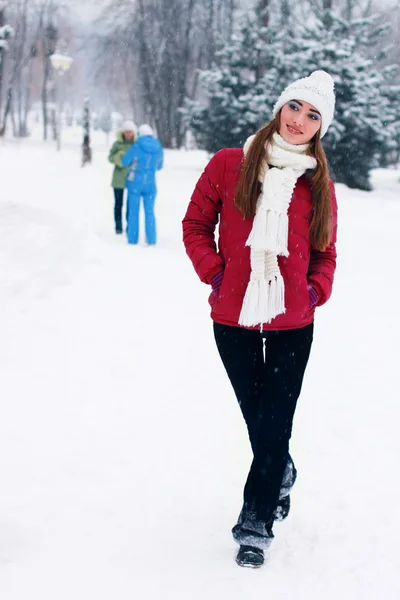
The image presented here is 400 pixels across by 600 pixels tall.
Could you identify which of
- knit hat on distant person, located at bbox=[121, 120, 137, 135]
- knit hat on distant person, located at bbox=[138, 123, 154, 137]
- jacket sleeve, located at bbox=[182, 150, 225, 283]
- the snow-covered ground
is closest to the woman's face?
jacket sleeve, located at bbox=[182, 150, 225, 283]

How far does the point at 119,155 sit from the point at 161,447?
728 centimetres

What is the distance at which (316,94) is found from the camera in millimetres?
2789

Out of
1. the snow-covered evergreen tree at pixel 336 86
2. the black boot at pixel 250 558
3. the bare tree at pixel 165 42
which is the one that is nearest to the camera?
the black boot at pixel 250 558

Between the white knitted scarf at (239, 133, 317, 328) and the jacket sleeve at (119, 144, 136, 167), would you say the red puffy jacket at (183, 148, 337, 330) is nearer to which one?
the white knitted scarf at (239, 133, 317, 328)

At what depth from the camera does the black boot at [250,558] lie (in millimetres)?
2842

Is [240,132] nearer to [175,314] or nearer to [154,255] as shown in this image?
[154,255]

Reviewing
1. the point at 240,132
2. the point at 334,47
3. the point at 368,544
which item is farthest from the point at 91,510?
the point at 240,132

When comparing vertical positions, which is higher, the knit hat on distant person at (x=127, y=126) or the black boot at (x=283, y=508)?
the knit hat on distant person at (x=127, y=126)

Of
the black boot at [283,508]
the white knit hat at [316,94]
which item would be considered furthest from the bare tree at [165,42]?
the black boot at [283,508]

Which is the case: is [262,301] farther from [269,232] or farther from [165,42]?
[165,42]

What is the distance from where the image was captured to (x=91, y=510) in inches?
127

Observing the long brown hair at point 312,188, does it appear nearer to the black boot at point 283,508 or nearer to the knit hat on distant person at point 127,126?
the black boot at point 283,508

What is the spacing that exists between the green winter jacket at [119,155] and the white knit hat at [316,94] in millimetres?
7946

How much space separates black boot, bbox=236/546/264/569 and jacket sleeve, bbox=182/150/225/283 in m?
1.05
